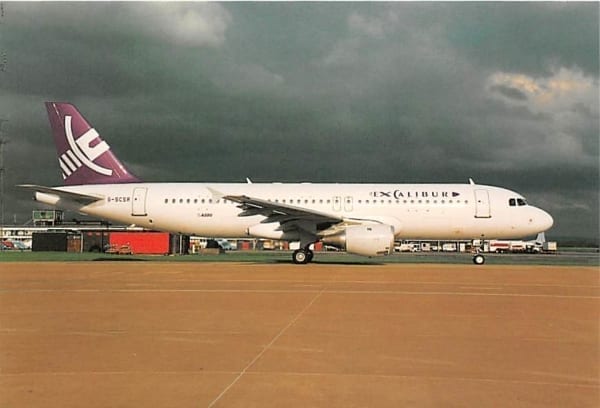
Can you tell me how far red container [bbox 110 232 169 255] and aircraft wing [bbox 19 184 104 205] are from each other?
17677 millimetres

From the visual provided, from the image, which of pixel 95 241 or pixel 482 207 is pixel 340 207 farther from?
pixel 95 241

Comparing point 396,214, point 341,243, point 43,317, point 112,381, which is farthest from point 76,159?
point 112,381

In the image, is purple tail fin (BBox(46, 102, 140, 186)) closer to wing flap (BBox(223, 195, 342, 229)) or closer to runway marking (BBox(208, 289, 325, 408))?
wing flap (BBox(223, 195, 342, 229))

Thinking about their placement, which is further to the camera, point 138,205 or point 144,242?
point 144,242

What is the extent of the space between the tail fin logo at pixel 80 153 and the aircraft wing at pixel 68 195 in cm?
168

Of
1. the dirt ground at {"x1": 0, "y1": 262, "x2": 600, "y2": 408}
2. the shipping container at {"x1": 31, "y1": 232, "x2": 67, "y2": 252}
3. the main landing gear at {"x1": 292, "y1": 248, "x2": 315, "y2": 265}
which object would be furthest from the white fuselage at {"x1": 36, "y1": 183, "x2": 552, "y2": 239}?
the shipping container at {"x1": 31, "y1": 232, "x2": 67, "y2": 252}

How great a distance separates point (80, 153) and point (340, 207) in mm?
12068

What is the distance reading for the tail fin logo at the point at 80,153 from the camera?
982 inches

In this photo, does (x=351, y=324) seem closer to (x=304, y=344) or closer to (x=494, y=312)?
(x=304, y=344)

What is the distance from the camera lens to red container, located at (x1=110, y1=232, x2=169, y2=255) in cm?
4203

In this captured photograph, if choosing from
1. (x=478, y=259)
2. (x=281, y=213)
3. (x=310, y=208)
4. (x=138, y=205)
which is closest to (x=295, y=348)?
(x=281, y=213)

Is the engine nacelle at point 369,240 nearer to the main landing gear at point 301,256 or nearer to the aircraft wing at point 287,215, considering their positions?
the aircraft wing at point 287,215

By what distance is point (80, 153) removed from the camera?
984 inches

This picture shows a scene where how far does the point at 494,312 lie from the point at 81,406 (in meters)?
6.93
